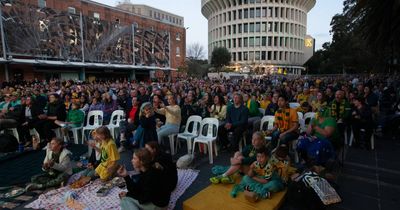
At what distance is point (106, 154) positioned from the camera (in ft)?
14.1

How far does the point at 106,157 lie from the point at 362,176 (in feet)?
15.4

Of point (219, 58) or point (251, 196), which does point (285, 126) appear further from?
point (219, 58)

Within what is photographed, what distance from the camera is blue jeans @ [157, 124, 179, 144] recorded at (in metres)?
5.84

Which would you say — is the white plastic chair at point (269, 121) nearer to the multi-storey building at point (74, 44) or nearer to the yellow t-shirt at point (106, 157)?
the yellow t-shirt at point (106, 157)

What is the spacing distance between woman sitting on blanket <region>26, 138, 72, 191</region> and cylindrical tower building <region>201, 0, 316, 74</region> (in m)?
62.4

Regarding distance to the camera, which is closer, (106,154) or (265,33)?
(106,154)

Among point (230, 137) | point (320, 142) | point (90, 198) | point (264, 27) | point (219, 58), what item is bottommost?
point (90, 198)

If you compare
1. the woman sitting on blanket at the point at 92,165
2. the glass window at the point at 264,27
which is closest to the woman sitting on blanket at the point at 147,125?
the woman sitting on blanket at the point at 92,165

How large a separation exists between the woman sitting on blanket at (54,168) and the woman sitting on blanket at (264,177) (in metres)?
3.12

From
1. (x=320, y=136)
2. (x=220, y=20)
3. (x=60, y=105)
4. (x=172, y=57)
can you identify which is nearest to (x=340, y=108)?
(x=320, y=136)

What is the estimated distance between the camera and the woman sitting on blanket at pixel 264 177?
134 inches

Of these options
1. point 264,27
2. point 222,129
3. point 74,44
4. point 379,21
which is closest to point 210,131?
point 222,129

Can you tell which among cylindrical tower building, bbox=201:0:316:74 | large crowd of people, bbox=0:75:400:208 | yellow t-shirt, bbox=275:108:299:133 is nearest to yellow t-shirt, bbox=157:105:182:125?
large crowd of people, bbox=0:75:400:208

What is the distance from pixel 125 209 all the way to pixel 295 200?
7.64ft
